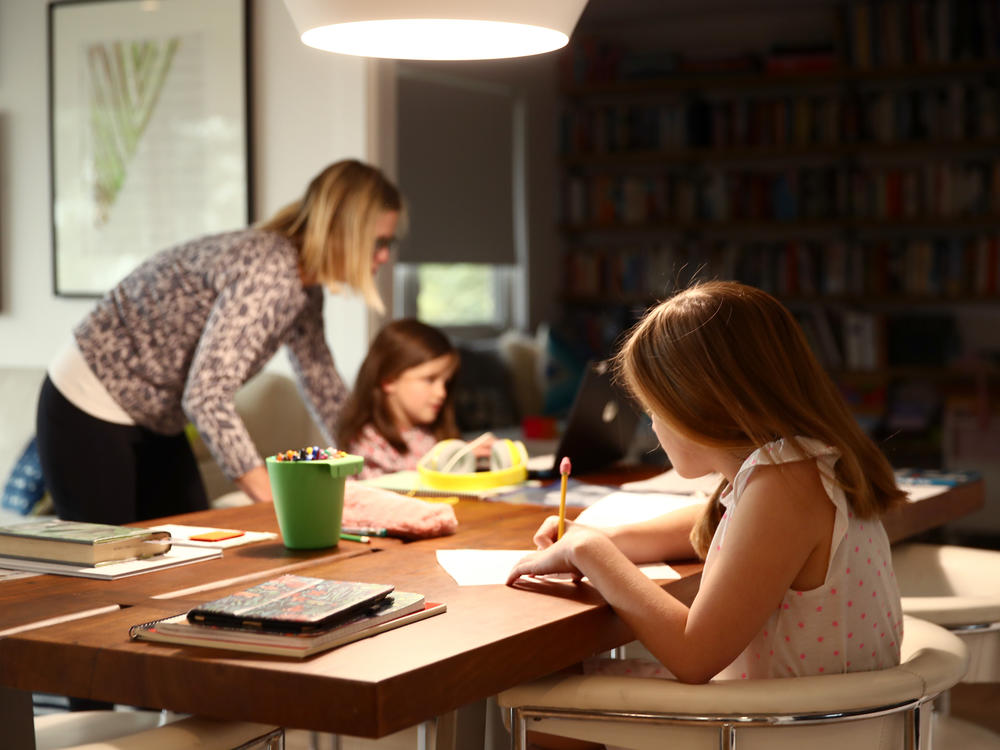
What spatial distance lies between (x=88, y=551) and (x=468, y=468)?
0.87 metres

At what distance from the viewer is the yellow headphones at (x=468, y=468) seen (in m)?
2.27

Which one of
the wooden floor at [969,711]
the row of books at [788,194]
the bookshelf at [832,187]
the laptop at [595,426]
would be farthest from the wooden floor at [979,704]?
the row of books at [788,194]

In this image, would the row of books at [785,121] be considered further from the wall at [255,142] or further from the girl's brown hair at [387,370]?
the girl's brown hair at [387,370]

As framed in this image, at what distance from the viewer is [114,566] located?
1.59 metres

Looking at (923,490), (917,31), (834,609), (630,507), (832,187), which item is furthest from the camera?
(832,187)

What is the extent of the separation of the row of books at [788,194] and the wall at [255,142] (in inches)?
124

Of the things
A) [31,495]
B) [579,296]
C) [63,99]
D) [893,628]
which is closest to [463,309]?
[579,296]

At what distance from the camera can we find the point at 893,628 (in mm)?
1454

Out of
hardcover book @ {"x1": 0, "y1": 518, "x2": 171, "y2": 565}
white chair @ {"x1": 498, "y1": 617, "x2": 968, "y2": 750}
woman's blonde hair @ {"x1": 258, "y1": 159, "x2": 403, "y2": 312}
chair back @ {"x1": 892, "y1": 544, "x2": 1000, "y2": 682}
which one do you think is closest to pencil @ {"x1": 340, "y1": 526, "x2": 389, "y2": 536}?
hardcover book @ {"x1": 0, "y1": 518, "x2": 171, "y2": 565}

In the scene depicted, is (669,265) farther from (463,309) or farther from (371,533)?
(371,533)

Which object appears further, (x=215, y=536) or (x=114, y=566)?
(x=215, y=536)

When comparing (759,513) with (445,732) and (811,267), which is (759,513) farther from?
(811,267)

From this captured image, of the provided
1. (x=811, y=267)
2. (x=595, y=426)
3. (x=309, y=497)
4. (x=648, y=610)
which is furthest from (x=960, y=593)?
(x=811, y=267)

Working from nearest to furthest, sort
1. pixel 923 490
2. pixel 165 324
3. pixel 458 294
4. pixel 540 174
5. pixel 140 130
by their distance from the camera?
pixel 923 490
pixel 165 324
pixel 140 130
pixel 458 294
pixel 540 174
